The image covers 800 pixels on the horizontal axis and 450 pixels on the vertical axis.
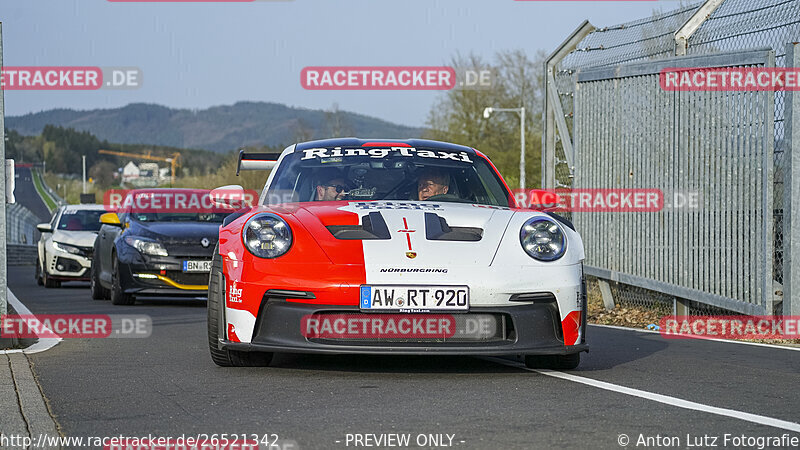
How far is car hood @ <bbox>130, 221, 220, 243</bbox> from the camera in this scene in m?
13.5

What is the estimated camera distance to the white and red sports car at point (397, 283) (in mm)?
5797

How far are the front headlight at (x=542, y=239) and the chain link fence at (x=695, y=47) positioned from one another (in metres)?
3.38

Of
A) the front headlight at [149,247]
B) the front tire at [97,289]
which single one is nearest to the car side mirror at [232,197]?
the front headlight at [149,247]

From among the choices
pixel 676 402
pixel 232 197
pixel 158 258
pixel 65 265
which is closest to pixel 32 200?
pixel 65 265

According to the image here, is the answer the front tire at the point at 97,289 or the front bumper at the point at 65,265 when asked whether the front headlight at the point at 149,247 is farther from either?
the front bumper at the point at 65,265

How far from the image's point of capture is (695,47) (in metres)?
11.2

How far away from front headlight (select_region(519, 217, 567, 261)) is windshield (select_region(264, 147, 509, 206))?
2.94 ft

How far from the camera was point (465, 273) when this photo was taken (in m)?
5.86

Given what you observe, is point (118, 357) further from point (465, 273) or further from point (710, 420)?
point (710, 420)

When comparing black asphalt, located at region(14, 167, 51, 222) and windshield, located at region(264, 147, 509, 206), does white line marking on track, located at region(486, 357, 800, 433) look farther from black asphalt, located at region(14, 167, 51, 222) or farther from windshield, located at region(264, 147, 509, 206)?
black asphalt, located at region(14, 167, 51, 222)

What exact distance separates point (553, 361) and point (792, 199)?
3403 mm

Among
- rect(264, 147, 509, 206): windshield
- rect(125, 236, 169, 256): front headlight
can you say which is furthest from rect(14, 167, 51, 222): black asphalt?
rect(264, 147, 509, 206): windshield

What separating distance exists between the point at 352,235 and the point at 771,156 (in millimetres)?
4420

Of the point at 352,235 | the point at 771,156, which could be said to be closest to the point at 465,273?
the point at 352,235
